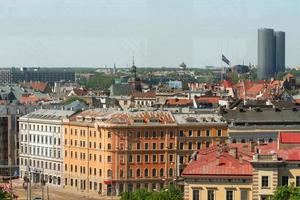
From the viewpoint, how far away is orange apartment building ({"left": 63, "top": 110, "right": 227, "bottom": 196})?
206 ft

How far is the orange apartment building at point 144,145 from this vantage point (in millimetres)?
62781

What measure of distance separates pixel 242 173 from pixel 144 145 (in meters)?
25.9

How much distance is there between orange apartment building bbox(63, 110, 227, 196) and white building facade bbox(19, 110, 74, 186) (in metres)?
5.27

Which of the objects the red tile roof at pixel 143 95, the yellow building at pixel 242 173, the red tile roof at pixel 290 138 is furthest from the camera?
the red tile roof at pixel 143 95

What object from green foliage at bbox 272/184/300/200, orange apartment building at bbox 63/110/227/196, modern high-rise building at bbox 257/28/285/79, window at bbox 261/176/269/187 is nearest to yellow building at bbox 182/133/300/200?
window at bbox 261/176/269/187

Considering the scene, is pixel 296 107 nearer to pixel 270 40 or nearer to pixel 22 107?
pixel 22 107

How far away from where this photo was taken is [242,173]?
123 feet

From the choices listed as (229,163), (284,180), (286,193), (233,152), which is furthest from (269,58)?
(286,193)

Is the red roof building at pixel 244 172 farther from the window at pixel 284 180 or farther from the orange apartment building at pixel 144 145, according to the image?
the orange apartment building at pixel 144 145

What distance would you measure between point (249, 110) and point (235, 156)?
75.2 ft

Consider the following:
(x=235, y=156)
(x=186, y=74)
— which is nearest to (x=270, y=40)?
(x=186, y=74)

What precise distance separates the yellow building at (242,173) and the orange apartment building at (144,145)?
2325cm

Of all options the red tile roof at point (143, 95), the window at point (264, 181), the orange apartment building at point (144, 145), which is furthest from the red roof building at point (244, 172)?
the red tile roof at point (143, 95)

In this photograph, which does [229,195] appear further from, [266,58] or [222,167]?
[266,58]
